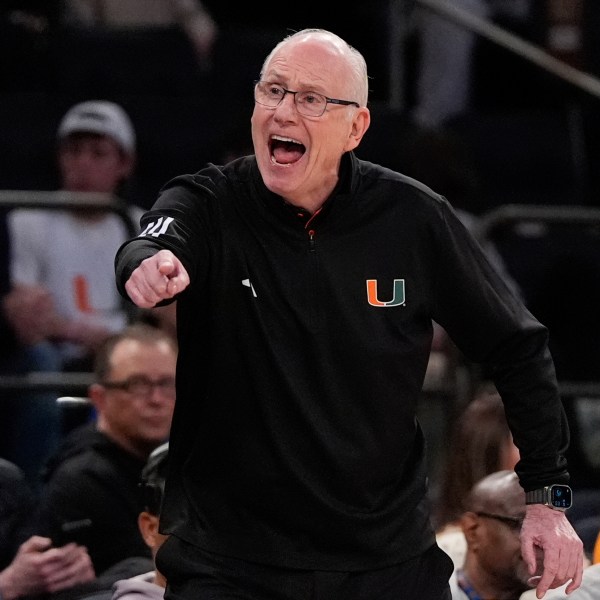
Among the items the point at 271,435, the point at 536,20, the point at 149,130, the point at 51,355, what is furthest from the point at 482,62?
the point at 271,435

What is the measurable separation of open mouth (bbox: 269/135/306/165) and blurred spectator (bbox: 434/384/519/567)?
1.66 metres

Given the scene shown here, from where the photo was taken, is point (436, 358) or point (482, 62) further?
point (482, 62)

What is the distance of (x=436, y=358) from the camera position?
16.7ft

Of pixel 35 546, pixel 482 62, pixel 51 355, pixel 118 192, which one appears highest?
pixel 482 62

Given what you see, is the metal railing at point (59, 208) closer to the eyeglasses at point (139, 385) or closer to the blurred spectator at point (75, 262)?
the blurred spectator at point (75, 262)

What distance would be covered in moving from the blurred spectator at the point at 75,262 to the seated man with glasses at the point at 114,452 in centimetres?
52

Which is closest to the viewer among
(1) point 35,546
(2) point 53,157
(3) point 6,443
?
(1) point 35,546

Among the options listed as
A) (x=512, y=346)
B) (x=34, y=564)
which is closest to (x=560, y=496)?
(x=512, y=346)

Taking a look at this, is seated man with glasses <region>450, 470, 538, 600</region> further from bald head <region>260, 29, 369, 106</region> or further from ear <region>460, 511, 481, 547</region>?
bald head <region>260, 29, 369, 106</region>

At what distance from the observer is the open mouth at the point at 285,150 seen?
2658 millimetres

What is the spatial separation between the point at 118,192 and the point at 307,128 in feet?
9.39

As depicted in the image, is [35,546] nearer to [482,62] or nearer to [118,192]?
[118,192]

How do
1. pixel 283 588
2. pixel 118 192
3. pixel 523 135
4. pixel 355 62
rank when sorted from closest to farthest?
pixel 283 588, pixel 355 62, pixel 118 192, pixel 523 135

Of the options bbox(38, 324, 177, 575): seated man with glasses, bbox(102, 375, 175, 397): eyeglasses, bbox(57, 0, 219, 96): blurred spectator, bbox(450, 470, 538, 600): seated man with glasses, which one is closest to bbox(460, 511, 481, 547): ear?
bbox(450, 470, 538, 600): seated man with glasses
